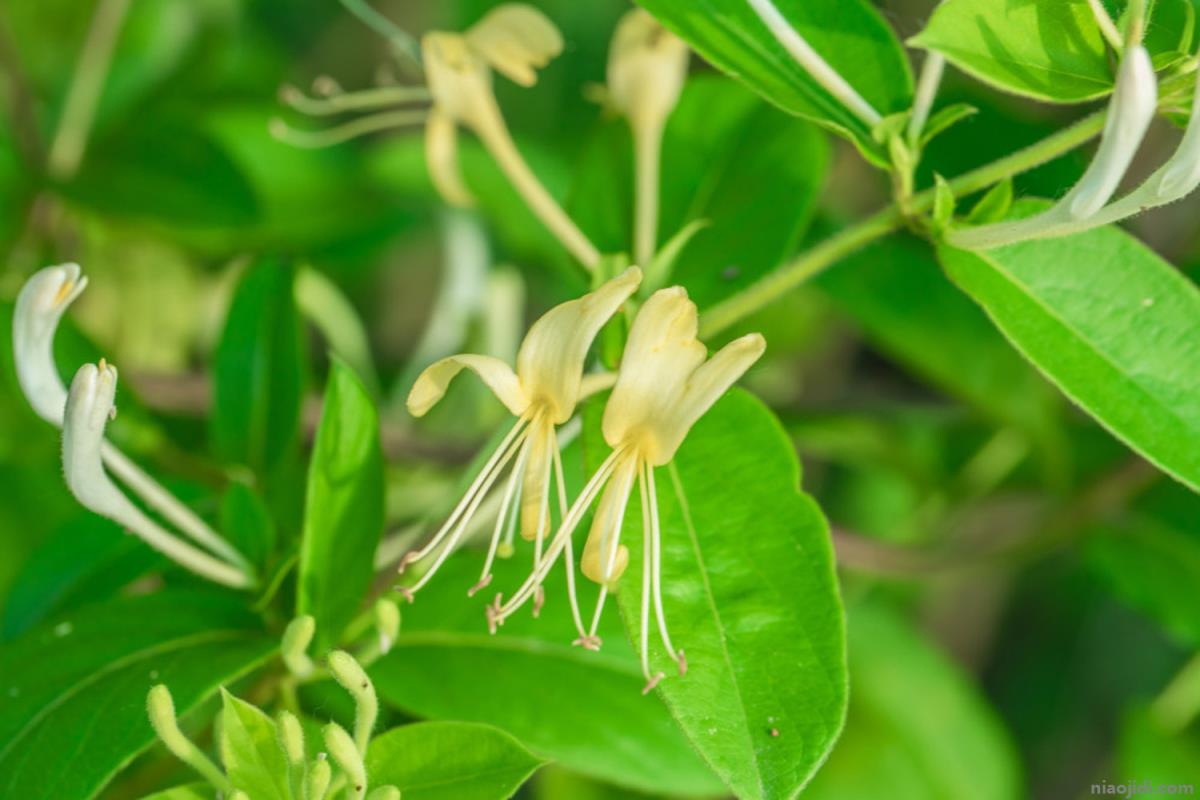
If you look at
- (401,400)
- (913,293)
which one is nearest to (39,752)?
(401,400)

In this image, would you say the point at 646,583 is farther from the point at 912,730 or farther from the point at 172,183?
the point at 912,730

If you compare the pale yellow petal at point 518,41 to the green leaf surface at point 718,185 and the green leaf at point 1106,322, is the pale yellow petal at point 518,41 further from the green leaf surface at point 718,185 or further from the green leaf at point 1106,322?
the green leaf at point 1106,322

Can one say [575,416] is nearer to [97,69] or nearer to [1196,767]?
[1196,767]

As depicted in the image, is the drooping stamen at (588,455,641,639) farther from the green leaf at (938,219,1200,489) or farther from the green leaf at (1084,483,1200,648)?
the green leaf at (1084,483,1200,648)

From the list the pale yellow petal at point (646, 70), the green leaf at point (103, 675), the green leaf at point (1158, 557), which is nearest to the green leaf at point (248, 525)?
the green leaf at point (103, 675)

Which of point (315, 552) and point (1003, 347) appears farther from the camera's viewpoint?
point (1003, 347)

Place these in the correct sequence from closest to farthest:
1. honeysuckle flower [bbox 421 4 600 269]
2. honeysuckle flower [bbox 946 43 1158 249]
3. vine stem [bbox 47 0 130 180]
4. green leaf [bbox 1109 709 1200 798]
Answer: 1. honeysuckle flower [bbox 946 43 1158 249]
2. honeysuckle flower [bbox 421 4 600 269]
3. green leaf [bbox 1109 709 1200 798]
4. vine stem [bbox 47 0 130 180]

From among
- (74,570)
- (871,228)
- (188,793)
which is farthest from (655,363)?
(74,570)

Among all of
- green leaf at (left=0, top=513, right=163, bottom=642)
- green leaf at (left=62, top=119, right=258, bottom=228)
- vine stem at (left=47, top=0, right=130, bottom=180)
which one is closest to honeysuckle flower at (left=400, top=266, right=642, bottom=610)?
green leaf at (left=0, top=513, right=163, bottom=642)
